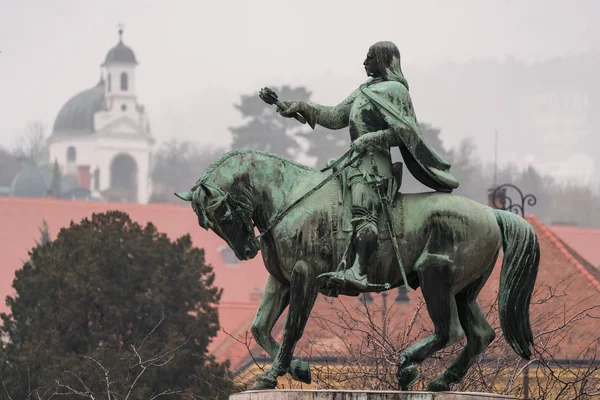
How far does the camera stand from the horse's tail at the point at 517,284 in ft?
51.9

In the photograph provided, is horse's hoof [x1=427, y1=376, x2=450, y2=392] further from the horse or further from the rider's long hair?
the rider's long hair

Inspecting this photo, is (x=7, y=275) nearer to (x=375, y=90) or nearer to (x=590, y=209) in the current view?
(x=590, y=209)

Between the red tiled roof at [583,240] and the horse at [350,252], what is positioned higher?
the red tiled roof at [583,240]

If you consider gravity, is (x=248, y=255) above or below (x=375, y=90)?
below

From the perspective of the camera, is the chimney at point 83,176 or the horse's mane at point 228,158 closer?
the horse's mane at point 228,158

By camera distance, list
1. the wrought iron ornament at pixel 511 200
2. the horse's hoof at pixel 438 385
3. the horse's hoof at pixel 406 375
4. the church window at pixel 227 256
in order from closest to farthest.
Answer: the horse's hoof at pixel 406 375 → the horse's hoof at pixel 438 385 → the wrought iron ornament at pixel 511 200 → the church window at pixel 227 256

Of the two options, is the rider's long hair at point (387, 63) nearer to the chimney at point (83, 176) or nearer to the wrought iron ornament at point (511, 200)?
the wrought iron ornament at point (511, 200)

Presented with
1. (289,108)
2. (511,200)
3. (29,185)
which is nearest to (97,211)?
(29,185)

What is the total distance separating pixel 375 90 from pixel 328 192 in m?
0.91

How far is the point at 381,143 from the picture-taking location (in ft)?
51.8

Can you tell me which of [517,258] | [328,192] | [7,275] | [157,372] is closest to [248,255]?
[328,192]

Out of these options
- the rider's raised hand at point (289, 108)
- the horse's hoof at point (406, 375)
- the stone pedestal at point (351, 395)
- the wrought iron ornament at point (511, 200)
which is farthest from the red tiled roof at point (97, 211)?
the stone pedestal at point (351, 395)

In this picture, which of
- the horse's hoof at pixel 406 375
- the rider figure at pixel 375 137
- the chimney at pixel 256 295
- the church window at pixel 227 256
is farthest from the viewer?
the church window at pixel 227 256

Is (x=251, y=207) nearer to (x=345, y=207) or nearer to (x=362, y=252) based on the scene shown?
(x=345, y=207)
